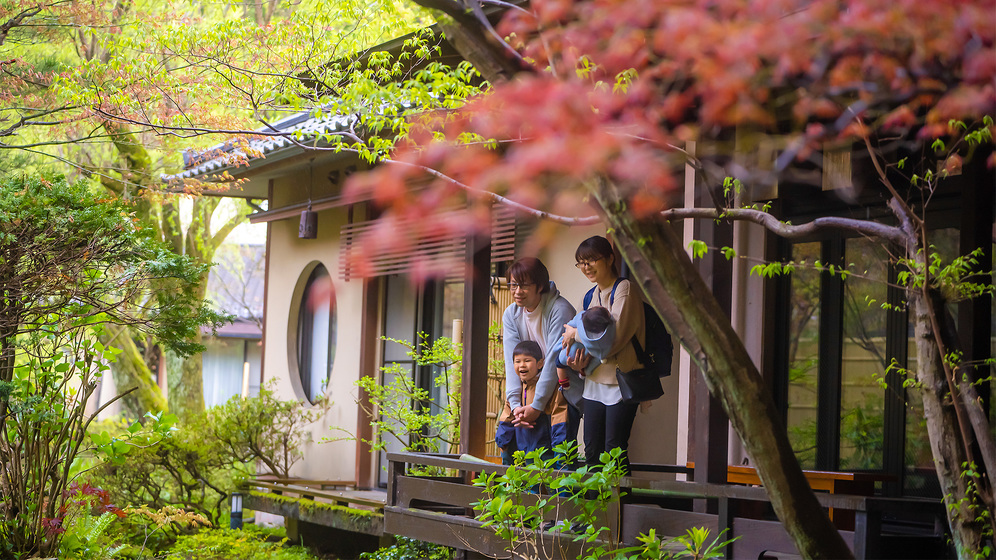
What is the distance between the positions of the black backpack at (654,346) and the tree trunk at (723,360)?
2.16 meters

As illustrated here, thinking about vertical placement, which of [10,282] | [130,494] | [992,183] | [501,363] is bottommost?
[130,494]

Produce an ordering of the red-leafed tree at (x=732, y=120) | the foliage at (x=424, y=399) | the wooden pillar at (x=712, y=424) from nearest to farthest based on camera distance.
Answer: the red-leafed tree at (x=732, y=120) → the wooden pillar at (x=712, y=424) → the foliage at (x=424, y=399)

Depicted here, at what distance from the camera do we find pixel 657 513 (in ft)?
17.7

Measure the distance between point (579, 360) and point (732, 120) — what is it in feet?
11.3

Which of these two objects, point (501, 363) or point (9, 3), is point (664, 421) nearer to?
point (501, 363)

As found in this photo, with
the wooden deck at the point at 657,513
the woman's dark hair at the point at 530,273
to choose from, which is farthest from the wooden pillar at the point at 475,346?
the woman's dark hair at the point at 530,273

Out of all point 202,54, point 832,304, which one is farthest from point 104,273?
point 832,304

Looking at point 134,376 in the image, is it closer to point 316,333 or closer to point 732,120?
point 316,333

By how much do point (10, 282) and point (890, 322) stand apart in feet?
20.4

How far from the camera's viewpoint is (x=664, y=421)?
8383 millimetres

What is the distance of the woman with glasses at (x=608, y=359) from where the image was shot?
5621 millimetres

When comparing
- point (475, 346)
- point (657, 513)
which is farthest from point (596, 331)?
point (475, 346)

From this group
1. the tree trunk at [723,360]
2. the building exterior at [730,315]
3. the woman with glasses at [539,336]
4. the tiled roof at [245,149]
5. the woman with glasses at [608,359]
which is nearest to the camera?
the tree trunk at [723,360]

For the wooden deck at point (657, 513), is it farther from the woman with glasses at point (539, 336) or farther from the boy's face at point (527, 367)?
the boy's face at point (527, 367)
